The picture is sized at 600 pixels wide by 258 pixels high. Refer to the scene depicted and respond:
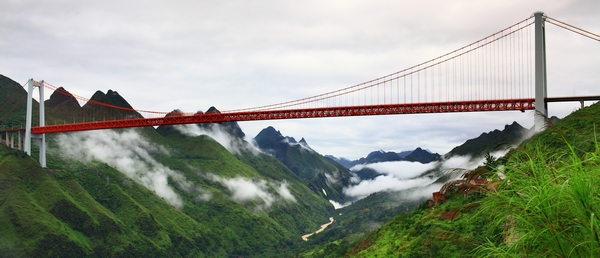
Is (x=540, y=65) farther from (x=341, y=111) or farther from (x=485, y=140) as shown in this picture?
(x=485, y=140)

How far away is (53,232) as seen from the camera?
264 feet

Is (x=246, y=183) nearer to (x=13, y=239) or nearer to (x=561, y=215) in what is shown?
(x=13, y=239)

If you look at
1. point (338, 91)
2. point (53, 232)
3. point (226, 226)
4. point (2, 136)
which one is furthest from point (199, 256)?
point (338, 91)

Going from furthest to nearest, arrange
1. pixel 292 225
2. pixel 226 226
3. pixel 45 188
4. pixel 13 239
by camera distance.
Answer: pixel 292 225 → pixel 226 226 → pixel 45 188 → pixel 13 239

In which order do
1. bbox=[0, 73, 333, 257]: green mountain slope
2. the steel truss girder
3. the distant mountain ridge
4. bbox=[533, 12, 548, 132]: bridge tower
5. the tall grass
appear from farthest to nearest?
1. the distant mountain ridge
2. bbox=[0, 73, 333, 257]: green mountain slope
3. the steel truss girder
4. bbox=[533, 12, 548, 132]: bridge tower
5. the tall grass

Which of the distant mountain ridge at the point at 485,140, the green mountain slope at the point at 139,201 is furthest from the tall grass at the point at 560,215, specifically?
the distant mountain ridge at the point at 485,140

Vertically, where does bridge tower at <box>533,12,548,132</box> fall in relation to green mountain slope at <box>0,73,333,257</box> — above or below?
above

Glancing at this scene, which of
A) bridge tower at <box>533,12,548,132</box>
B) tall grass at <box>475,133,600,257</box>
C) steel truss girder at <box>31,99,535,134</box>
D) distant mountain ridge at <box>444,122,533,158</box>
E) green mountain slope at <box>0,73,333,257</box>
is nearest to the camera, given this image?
tall grass at <box>475,133,600,257</box>

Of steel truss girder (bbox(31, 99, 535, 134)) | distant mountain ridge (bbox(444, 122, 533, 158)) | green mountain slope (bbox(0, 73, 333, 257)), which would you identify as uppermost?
steel truss girder (bbox(31, 99, 535, 134))

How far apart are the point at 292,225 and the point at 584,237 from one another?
164929mm

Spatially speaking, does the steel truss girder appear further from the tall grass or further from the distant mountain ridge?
the distant mountain ridge

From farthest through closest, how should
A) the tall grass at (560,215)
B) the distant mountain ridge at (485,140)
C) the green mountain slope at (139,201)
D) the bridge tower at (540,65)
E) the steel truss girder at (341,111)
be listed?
the distant mountain ridge at (485,140), the green mountain slope at (139,201), the steel truss girder at (341,111), the bridge tower at (540,65), the tall grass at (560,215)

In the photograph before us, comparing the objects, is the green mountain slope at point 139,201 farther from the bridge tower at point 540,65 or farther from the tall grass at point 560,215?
the tall grass at point 560,215

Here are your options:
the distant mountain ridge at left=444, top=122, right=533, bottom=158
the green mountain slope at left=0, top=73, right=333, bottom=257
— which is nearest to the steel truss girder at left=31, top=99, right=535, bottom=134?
the green mountain slope at left=0, top=73, right=333, bottom=257
